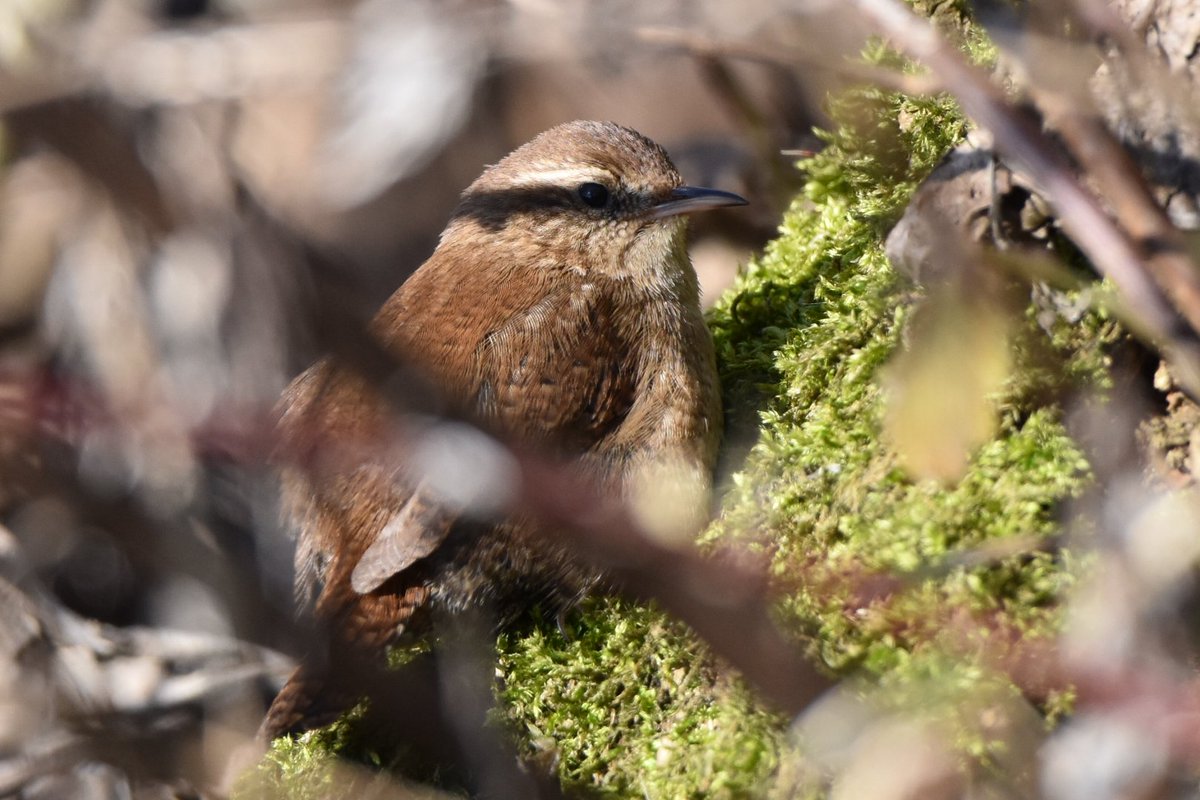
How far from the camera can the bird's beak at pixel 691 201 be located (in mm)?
4074

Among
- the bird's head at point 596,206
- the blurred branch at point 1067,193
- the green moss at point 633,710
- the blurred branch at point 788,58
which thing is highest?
the bird's head at point 596,206

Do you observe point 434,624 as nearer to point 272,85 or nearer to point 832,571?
point 832,571

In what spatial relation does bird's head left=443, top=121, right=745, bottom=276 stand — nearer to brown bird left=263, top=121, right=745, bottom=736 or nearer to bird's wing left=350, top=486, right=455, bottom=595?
brown bird left=263, top=121, right=745, bottom=736

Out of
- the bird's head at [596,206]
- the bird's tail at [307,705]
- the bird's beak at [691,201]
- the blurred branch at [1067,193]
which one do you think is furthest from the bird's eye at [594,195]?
the blurred branch at [1067,193]

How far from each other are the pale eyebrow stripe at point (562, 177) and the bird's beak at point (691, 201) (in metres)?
0.20

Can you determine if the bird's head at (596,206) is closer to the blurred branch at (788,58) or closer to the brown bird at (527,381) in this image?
the brown bird at (527,381)

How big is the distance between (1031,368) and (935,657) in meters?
0.77

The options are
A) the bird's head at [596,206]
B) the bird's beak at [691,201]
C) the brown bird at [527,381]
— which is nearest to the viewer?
the brown bird at [527,381]

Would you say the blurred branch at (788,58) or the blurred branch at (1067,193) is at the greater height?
the blurred branch at (788,58)

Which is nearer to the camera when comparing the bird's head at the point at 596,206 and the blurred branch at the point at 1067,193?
the blurred branch at the point at 1067,193

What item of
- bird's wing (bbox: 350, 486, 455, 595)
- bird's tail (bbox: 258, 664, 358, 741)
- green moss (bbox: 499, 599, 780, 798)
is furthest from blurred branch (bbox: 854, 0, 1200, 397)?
bird's tail (bbox: 258, 664, 358, 741)

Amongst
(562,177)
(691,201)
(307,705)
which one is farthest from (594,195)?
(307,705)

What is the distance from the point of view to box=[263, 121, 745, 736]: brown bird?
3285 millimetres

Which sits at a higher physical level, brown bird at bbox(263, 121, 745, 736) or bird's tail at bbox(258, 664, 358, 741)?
brown bird at bbox(263, 121, 745, 736)
